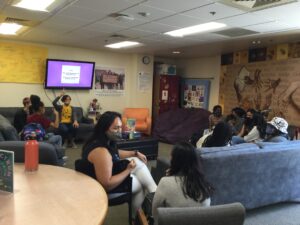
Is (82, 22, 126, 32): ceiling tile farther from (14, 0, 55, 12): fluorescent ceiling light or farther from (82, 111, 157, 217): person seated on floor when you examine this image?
(82, 111, 157, 217): person seated on floor

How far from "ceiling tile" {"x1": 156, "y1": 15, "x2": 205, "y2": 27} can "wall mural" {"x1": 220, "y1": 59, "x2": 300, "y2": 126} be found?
269 centimetres

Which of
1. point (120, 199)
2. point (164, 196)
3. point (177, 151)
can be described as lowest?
point (120, 199)

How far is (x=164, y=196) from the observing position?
5.85ft

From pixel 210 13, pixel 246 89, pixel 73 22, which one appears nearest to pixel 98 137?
pixel 210 13

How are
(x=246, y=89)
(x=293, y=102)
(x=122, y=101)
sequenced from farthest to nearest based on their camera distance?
(x=122, y=101) → (x=246, y=89) → (x=293, y=102)

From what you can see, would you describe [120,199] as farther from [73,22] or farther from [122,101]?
[122,101]

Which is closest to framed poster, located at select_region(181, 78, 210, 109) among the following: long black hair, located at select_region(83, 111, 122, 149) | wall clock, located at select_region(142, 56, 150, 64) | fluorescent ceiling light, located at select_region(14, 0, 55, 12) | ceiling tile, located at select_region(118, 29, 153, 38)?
wall clock, located at select_region(142, 56, 150, 64)

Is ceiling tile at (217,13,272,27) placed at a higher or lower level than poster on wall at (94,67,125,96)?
higher

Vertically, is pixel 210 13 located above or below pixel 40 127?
above

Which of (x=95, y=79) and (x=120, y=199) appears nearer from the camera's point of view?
(x=120, y=199)

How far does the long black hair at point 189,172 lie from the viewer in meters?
1.77

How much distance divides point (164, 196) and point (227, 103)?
5.78 m

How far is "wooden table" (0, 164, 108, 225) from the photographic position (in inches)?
51.2

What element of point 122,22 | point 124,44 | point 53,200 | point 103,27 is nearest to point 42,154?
point 53,200
